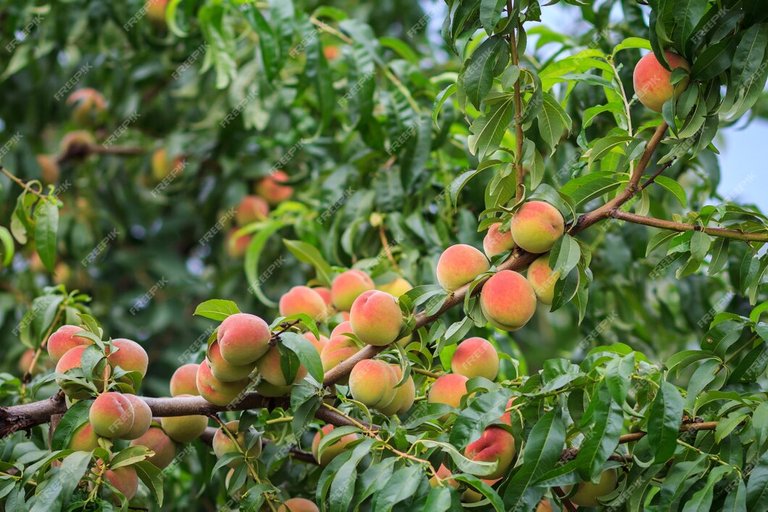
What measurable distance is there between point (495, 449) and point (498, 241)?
26cm

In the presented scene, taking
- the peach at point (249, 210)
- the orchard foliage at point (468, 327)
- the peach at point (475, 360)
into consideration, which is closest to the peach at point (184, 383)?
the orchard foliage at point (468, 327)

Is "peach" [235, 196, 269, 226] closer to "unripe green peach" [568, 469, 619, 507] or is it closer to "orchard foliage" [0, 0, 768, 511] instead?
"orchard foliage" [0, 0, 768, 511]

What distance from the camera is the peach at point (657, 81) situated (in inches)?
40.7

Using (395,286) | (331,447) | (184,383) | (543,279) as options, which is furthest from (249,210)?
(543,279)

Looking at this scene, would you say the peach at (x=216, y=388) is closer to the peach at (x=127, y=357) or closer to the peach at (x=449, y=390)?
the peach at (x=127, y=357)

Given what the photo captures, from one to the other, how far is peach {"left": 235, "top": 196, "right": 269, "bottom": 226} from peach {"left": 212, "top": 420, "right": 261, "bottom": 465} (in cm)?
149

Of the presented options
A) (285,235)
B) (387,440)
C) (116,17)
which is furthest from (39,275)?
(387,440)

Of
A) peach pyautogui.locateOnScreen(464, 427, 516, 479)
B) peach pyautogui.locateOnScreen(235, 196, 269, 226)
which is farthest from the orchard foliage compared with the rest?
peach pyautogui.locateOnScreen(235, 196, 269, 226)

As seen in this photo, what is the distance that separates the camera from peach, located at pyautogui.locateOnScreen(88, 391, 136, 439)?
1.07 meters

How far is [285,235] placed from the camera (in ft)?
7.11

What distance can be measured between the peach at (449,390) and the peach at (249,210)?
5.07 ft

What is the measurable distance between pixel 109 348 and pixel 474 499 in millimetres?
505

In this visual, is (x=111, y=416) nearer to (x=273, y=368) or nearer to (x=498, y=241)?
(x=273, y=368)

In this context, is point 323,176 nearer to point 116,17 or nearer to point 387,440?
point 116,17
